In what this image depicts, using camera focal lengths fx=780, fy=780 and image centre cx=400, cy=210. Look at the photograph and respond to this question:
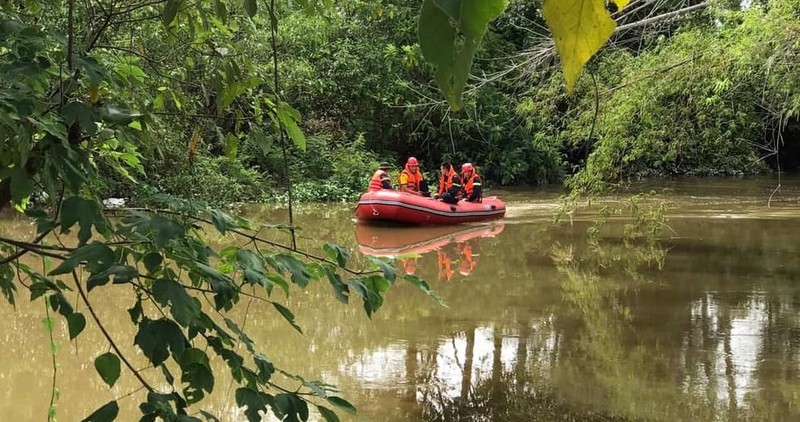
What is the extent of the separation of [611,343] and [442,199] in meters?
7.42

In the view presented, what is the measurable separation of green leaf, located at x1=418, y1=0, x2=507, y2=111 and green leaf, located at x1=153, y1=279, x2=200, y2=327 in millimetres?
1033

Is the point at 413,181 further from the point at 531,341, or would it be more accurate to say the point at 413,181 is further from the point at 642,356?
the point at 642,356

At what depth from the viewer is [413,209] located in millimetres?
13109

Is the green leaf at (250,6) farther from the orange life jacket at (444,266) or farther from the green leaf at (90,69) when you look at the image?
the orange life jacket at (444,266)

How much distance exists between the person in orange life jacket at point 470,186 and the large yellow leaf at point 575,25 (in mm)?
13665

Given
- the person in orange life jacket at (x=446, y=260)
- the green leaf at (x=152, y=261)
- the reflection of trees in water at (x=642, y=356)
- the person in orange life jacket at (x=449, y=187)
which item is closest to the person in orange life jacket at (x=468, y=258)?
the person in orange life jacket at (x=446, y=260)

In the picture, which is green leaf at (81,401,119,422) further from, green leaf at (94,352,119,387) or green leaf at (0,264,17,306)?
green leaf at (0,264,17,306)

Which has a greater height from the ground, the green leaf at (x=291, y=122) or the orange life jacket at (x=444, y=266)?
the green leaf at (x=291, y=122)

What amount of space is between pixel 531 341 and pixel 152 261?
536cm

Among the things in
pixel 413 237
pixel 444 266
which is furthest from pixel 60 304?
pixel 413 237

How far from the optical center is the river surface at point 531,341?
16.7ft

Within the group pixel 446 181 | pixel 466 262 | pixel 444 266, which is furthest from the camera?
pixel 446 181

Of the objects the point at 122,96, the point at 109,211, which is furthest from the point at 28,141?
the point at 122,96

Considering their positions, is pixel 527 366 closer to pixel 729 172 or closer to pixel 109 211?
pixel 109 211
